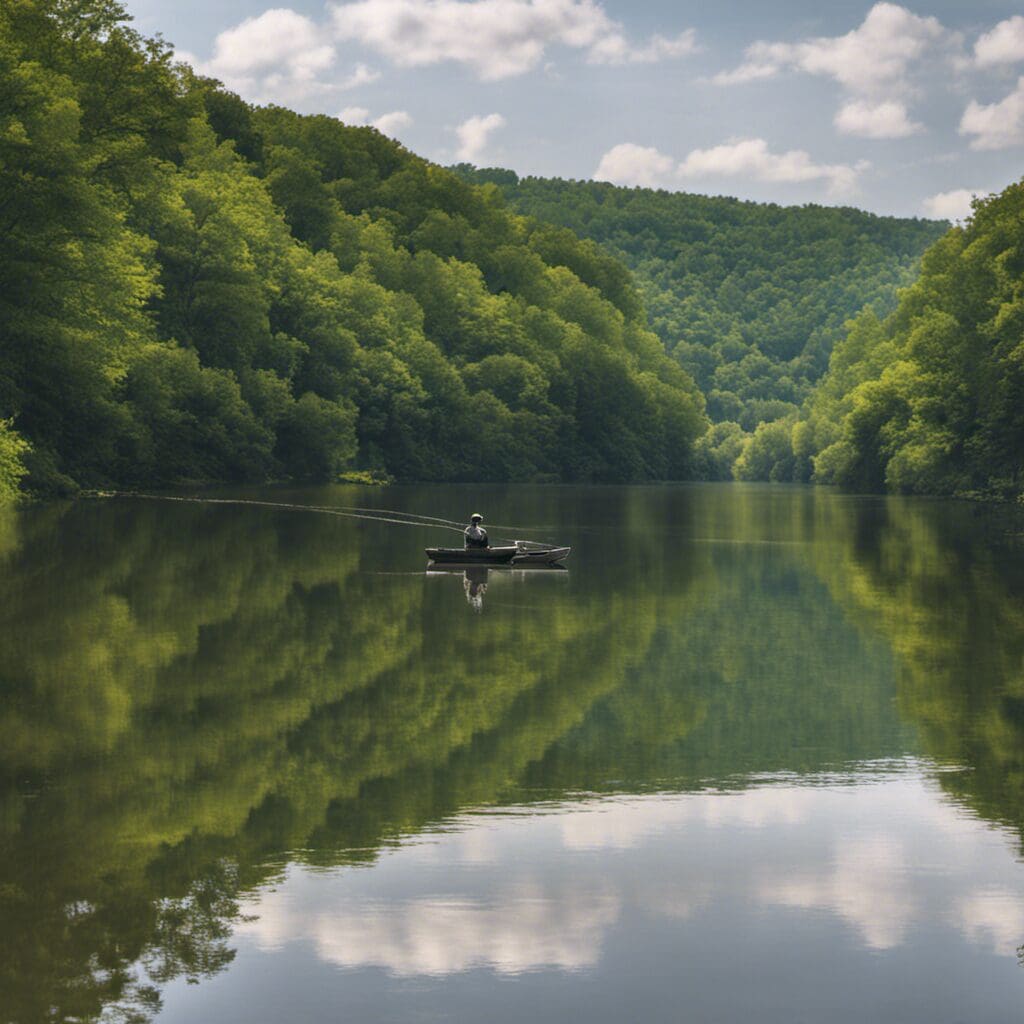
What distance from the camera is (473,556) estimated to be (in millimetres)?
33469

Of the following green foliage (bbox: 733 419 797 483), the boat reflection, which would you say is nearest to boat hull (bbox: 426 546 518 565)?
the boat reflection

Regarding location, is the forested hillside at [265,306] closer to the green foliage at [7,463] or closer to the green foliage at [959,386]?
the green foliage at [7,463]

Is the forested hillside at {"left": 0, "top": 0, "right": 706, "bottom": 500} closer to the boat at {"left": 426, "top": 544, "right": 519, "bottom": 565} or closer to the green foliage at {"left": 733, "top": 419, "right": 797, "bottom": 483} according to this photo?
the boat at {"left": 426, "top": 544, "right": 519, "bottom": 565}

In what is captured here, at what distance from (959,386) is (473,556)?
56.2 m

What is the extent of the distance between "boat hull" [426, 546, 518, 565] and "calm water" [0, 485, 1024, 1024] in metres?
6.68

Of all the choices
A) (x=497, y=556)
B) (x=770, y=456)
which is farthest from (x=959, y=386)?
(x=770, y=456)

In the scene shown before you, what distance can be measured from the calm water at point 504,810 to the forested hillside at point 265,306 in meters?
29.4

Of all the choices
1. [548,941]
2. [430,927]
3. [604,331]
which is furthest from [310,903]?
[604,331]

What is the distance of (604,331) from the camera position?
14800 centimetres

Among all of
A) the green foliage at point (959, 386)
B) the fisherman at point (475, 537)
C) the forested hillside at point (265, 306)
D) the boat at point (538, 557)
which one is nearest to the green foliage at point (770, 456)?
the forested hillside at point (265, 306)

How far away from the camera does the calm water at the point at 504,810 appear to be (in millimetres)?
7945

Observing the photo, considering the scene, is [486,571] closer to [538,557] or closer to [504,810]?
[538,557]

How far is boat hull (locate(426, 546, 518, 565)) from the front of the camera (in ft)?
108

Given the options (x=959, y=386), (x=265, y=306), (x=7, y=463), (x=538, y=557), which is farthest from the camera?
(x=265, y=306)
